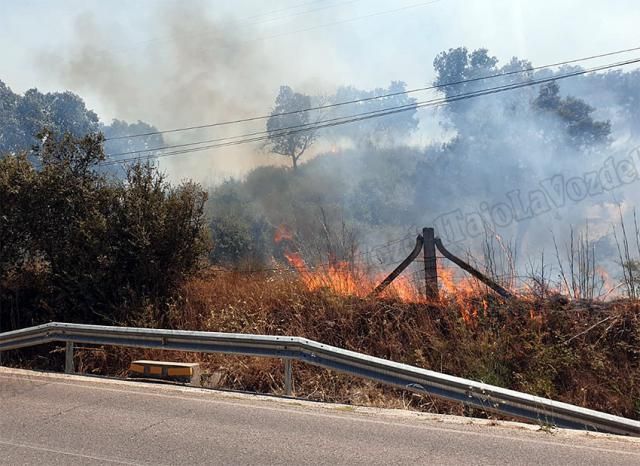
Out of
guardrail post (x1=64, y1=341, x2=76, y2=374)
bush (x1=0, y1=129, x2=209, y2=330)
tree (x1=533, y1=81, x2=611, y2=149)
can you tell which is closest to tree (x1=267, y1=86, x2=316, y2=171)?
tree (x1=533, y1=81, x2=611, y2=149)

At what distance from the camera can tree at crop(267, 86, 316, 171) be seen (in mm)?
32825

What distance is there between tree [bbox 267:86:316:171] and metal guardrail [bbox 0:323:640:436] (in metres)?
24.1

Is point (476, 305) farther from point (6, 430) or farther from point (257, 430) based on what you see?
point (6, 430)

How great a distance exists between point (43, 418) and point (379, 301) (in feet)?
16.3

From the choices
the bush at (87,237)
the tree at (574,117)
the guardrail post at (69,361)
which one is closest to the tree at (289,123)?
the tree at (574,117)

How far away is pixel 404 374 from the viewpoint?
620 cm

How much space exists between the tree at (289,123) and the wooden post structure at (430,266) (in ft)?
74.1

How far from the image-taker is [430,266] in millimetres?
9406

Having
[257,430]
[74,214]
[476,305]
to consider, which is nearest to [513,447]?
[257,430]

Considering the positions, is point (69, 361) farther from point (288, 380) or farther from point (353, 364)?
point (353, 364)

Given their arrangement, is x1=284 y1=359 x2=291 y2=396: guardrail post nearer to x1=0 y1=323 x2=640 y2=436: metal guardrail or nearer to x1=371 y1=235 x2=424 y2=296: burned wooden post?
x1=0 y1=323 x2=640 y2=436: metal guardrail

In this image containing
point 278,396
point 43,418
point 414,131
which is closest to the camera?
point 43,418

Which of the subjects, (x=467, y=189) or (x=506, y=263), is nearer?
(x=506, y=263)

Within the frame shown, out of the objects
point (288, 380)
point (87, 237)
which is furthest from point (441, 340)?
point (87, 237)
